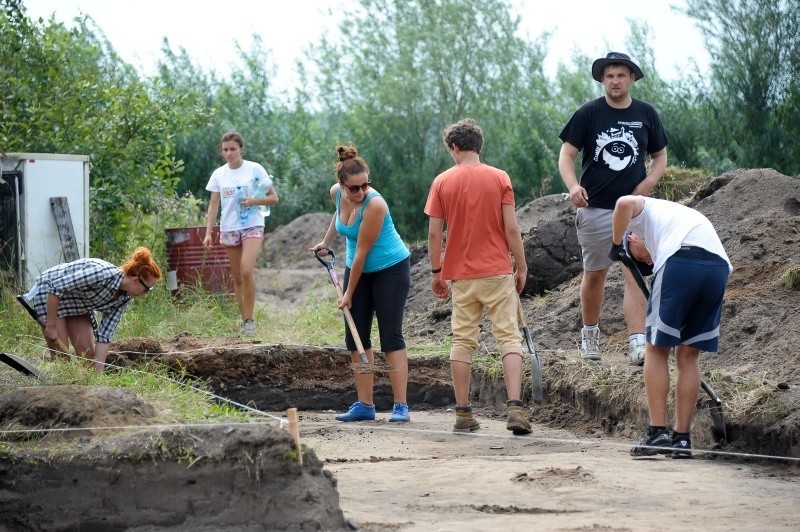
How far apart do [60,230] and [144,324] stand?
1441mm

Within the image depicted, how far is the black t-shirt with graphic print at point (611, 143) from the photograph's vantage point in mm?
8352

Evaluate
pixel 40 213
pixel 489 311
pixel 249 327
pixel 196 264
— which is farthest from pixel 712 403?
pixel 196 264

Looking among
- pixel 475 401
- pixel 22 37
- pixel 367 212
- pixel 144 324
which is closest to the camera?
pixel 367 212

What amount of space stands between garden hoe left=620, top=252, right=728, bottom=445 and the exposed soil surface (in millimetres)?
44

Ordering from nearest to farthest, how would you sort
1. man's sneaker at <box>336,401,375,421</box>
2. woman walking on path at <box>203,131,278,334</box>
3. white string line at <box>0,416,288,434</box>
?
white string line at <box>0,416,288,434</box>, man's sneaker at <box>336,401,375,421</box>, woman walking on path at <box>203,131,278,334</box>

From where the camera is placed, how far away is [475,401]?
989cm

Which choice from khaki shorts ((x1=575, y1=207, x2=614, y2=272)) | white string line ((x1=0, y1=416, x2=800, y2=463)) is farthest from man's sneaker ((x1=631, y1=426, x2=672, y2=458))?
khaki shorts ((x1=575, y1=207, x2=614, y2=272))

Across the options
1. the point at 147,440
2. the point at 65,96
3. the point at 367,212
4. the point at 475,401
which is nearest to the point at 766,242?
the point at 475,401

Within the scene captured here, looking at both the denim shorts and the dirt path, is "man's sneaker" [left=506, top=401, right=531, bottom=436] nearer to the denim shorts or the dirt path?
the dirt path

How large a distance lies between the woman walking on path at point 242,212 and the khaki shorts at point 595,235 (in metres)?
3.67

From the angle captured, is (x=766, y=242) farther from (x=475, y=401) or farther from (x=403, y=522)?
(x=403, y=522)

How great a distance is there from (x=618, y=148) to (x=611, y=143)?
6cm

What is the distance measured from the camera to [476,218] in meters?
7.61

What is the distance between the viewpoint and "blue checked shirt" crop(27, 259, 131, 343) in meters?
8.33
